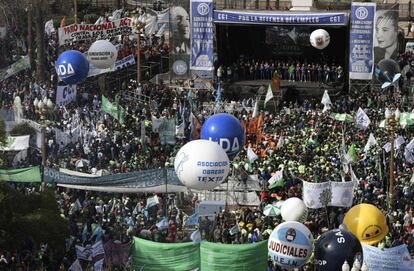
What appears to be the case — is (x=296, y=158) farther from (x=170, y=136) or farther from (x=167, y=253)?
(x=167, y=253)

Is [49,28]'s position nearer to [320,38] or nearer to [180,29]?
[180,29]

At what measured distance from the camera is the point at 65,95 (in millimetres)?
34875

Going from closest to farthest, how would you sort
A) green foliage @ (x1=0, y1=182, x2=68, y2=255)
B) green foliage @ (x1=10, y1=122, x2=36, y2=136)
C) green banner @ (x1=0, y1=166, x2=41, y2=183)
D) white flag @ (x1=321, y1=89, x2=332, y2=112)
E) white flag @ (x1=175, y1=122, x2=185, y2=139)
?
1. green foliage @ (x1=0, y1=182, x2=68, y2=255)
2. green banner @ (x1=0, y1=166, x2=41, y2=183)
3. green foliage @ (x1=10, y1=122, x2=36, y2=136)
4. white flag @ (x1=175, y1=122, x2=185, y2=139)
5. white flag @ (x1=321, y1=89, x2=332, y2=112)

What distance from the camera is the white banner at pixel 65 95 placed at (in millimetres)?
34719

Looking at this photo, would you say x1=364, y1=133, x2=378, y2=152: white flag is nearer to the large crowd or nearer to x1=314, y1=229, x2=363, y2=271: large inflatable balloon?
the large crowd

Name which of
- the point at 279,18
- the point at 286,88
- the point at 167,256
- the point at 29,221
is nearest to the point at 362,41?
the point at 279,18

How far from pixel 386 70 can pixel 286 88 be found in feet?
14.2

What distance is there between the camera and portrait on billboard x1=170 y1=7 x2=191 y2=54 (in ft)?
141

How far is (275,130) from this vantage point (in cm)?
3675

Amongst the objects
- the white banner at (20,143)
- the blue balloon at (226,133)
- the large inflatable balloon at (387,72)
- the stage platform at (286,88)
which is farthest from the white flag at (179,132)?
the stage platform at (286,88)

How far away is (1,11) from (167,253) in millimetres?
33865

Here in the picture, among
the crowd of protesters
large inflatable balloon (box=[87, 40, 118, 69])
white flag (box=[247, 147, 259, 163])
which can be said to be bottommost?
the crowd of protesters

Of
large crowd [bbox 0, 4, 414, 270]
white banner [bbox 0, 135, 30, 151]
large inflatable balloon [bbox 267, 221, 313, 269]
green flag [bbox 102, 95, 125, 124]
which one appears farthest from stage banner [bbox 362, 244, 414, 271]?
green flag [bbox 102, 95, 125, 124]

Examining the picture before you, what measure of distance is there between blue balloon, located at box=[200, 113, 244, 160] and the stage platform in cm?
1554
